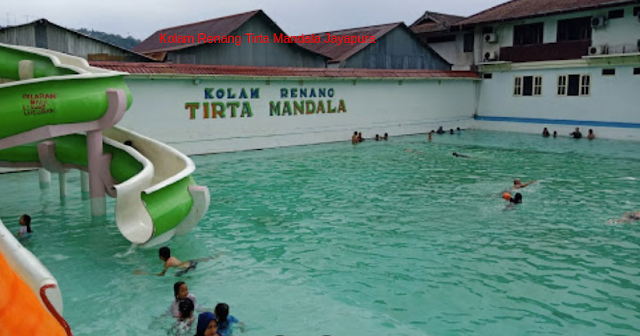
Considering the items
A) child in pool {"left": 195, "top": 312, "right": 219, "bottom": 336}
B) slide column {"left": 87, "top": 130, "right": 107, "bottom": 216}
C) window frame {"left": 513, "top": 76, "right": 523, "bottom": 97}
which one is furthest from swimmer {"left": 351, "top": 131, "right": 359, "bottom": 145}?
child in pool {"left": 195, "top": 312, "right": 219, "bottom": 336}

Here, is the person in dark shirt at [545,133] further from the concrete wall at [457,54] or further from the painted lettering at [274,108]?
the painted lettering at [274,108]

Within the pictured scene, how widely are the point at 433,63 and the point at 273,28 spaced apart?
10.7 m

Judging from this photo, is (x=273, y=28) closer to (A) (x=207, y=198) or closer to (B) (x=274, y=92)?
(B) (x=274, y=92)

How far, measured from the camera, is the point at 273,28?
2698 cm

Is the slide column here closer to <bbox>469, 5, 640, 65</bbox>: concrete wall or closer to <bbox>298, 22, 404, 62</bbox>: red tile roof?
<bbox>298, 22, 404, 62</bbox>: red tile roof

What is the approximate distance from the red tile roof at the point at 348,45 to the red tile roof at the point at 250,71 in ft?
11.7

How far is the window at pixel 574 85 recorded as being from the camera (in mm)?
26359

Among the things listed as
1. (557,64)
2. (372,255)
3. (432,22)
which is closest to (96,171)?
(372,255)

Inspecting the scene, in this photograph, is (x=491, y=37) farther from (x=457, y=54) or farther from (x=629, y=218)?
(x=629, y=218)

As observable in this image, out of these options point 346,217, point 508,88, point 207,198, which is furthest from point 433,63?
point 207,198

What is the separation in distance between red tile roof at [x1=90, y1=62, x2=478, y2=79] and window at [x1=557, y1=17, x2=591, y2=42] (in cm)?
554

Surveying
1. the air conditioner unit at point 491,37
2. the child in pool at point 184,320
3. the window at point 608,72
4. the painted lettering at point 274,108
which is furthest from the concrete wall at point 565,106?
the child in pool at point 184,320

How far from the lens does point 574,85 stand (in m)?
26.8

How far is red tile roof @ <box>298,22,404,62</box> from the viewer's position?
29312 mm
